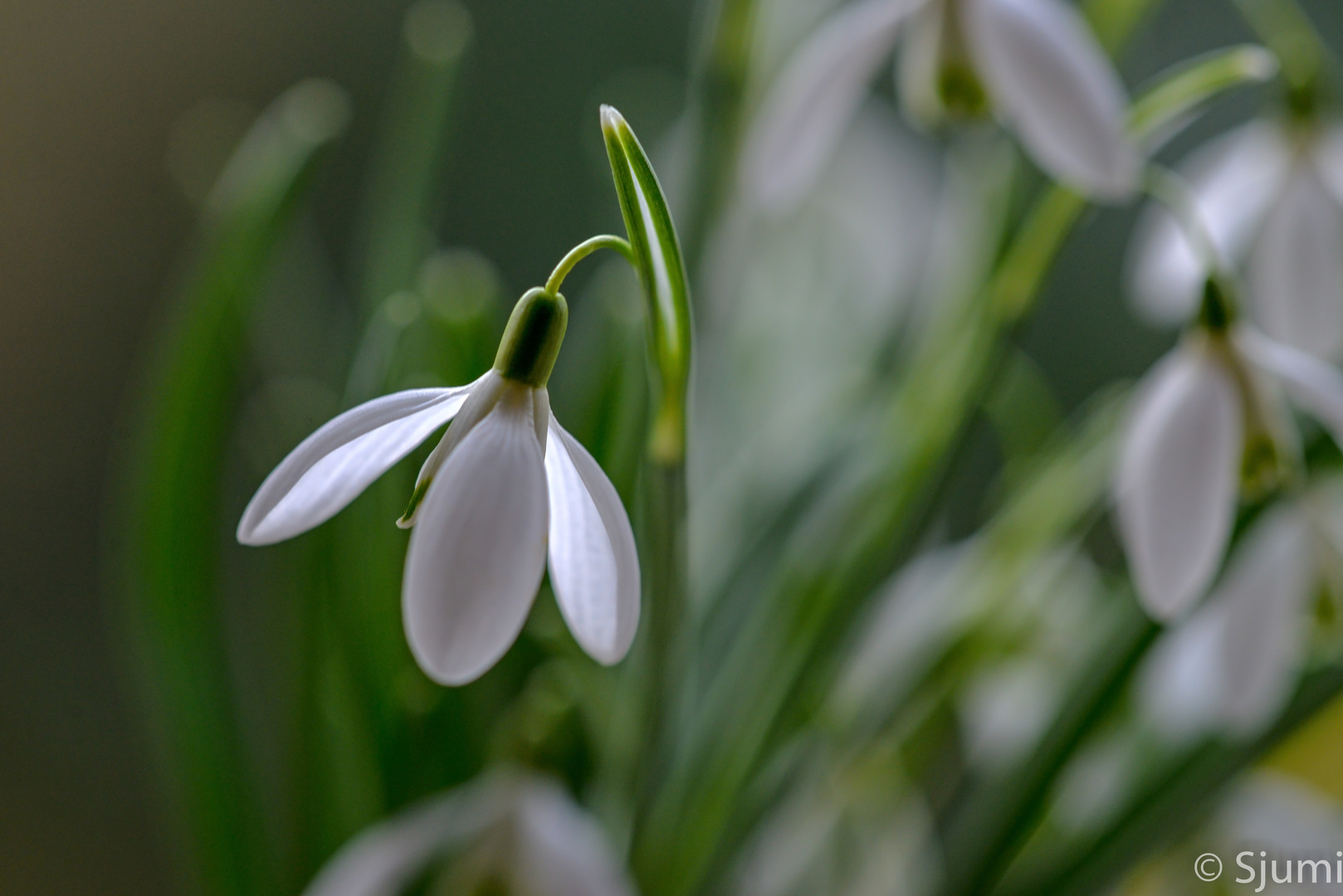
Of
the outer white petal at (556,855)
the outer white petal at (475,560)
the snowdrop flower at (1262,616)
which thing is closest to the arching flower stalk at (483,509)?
the outer white petal at (475,560)

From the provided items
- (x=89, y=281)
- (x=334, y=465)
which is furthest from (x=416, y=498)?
(x=89, y=281)

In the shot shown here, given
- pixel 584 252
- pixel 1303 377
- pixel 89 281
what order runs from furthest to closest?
pixel 89 281 → pixel 1303 377 → pixel 584 252

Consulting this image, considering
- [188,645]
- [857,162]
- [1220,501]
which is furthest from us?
[857,162]

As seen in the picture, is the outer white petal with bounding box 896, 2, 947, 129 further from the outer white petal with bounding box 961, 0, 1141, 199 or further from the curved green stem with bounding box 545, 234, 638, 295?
the curved green stem with bounding box 545, 234, 638, 295

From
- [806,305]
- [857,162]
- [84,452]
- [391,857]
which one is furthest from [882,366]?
[84,452]

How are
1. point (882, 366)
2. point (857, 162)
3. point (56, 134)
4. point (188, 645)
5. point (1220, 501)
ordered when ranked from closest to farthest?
point (1220, 501), point (188, 645), point (882, 366), point (857, 162), point (56, 134)

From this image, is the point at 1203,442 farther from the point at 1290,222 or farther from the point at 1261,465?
the point at 1290,222

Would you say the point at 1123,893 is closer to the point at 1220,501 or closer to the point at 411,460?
the point at 1220,501
